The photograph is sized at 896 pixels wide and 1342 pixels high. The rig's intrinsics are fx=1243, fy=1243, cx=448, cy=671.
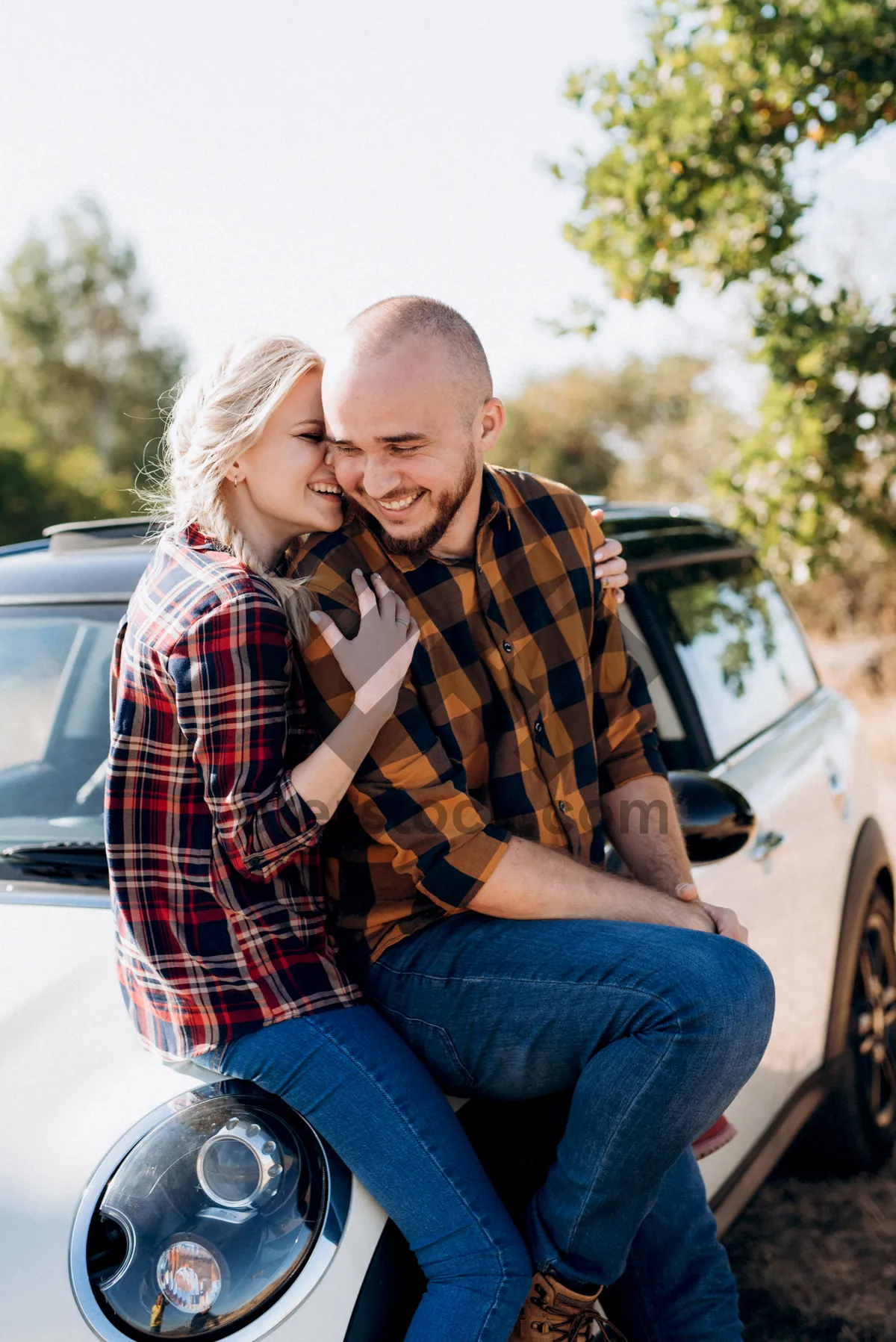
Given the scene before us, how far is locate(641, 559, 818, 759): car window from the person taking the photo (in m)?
3.21

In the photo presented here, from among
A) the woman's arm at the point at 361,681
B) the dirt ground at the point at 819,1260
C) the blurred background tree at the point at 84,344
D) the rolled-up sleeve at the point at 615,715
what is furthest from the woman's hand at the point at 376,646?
the blurred background tree at the point at 84,344

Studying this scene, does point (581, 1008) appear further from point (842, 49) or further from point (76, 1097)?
point (842, 49)

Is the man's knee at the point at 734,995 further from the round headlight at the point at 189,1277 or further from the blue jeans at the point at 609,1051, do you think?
the round headlight at the point at 189,1277

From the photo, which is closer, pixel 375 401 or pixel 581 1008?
pixel 581 1008

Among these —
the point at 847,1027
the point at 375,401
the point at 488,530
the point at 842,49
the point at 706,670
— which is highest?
the point at 842,49

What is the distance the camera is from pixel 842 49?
19.1 ft

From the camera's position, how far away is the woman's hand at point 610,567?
2.48m

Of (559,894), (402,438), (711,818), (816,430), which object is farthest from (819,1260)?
(816,430)

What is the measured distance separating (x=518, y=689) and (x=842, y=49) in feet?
16.4

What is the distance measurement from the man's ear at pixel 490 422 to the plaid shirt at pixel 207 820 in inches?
22.3

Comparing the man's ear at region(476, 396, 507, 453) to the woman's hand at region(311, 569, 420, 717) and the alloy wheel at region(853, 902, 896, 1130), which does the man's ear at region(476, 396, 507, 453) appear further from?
the alloy wheel at region(853, 902, 896, 1130)

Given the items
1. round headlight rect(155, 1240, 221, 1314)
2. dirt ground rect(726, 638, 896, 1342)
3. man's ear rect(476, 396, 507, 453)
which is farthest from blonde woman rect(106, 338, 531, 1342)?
dirt ground rect(726, 638, 896, 1342)

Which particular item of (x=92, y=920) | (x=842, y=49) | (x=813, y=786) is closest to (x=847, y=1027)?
(x=813, y=786)

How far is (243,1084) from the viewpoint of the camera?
1822 mm
